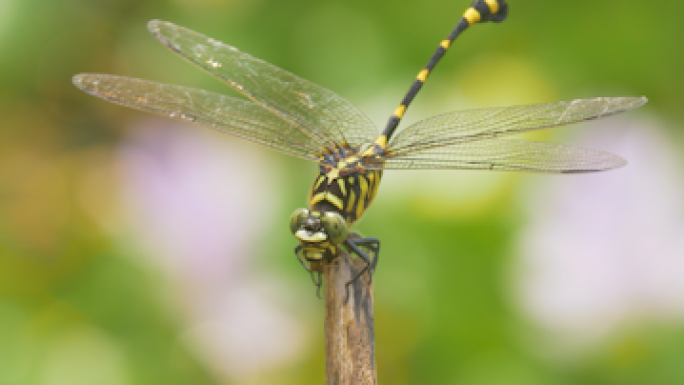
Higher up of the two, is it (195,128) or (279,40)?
(279,40)

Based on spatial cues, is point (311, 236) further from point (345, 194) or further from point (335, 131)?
point (335, 131)

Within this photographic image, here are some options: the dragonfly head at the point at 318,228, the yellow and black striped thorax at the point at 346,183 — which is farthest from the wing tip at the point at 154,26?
the dragonfly head at the point at 318,228

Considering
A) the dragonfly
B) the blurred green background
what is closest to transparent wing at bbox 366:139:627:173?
the dragonfly

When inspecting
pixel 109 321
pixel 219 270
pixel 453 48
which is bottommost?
pixel 109 321

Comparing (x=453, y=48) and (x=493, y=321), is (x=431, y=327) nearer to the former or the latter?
(x=493, y=321)

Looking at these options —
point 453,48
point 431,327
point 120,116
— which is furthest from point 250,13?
point 431,327

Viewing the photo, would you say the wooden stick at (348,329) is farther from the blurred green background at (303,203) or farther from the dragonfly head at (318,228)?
the blurred green background at (303,203)

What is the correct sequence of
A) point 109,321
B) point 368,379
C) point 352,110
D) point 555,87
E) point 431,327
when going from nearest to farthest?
point 368,379, point 352,110, point 431,327, point 109,321, point 555,87
